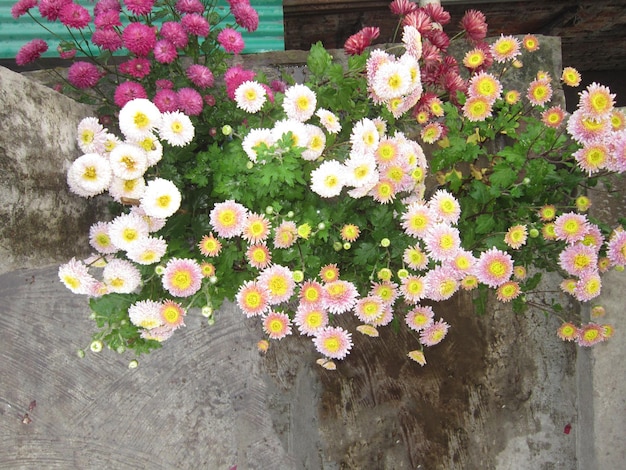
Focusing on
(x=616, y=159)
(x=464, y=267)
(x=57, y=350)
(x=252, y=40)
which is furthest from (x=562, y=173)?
(x=57, y=350)

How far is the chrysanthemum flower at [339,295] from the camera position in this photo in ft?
6.17

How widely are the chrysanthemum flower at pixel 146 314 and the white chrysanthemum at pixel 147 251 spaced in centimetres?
18

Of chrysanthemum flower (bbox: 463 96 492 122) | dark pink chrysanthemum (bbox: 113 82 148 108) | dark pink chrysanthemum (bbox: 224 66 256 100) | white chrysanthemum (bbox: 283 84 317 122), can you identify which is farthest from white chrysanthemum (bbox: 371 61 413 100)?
dark pink chrysanthemum (bbox: 113 82 148 108)

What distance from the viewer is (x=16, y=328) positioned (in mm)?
2781

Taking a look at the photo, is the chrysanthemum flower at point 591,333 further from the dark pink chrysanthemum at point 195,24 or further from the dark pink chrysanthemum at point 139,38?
the dark pink chrysanthemum at point 139,38

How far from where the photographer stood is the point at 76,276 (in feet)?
5.81

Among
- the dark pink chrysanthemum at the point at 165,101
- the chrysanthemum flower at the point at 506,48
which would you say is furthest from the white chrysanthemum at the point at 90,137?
the chrysanthemum flower at the point at 506,48

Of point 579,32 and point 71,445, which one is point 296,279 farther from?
point 579,32

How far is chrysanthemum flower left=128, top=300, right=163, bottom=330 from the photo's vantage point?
182 centimetres

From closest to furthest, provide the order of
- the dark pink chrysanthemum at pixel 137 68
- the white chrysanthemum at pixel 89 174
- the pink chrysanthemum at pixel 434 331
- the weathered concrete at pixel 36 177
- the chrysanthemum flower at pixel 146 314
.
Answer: the weathered concrete at pixel 36 177 < the white chrysanthemum at pixel 89 174 < the chrysanthemum flower at pixel 146 314 < the dark pink chrysanthemum at pixel 137 68 < the pink chrysanthemum at pixel 434 331

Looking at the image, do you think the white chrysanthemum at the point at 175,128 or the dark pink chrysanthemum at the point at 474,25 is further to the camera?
the dark pink chrysanthemum at the point at 474,25

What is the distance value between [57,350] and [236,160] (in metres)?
1.86

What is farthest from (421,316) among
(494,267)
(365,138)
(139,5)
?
(139,5)

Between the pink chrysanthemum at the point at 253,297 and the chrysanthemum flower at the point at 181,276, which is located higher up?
the chrysanthemum flower at the point at 181,276
